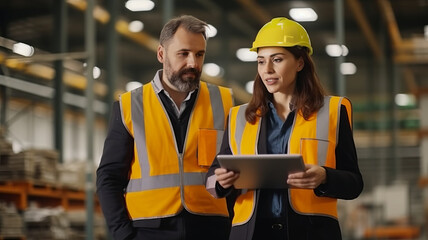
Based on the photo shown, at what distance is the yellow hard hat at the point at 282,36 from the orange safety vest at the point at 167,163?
1.90 feet

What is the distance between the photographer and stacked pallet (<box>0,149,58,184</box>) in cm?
745

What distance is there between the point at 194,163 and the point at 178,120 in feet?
0.69

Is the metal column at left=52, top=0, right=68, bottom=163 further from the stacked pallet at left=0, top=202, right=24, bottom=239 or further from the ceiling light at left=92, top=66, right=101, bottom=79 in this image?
the stacked pallet at left=0, top=202, right=24, bottom=239

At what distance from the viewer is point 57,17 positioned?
9164mm

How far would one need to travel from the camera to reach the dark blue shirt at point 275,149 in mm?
3146

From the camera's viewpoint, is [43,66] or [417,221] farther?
[417,221]

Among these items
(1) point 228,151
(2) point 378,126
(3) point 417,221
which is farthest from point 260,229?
(2) point 378,126

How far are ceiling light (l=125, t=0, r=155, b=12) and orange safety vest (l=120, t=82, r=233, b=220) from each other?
20.6 ft

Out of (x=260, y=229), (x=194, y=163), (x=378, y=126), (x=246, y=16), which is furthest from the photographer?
(x=378, y=126)

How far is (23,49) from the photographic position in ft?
26.8

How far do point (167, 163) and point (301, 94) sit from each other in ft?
2.44

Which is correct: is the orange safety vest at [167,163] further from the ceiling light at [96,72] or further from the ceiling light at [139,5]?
the ceiling light at [139,5]

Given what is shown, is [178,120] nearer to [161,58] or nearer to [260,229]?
[161,58]

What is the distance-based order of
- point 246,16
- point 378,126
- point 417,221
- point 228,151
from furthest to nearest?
point 378,126 → point 417,221 → point 246,16 → point 228,151
